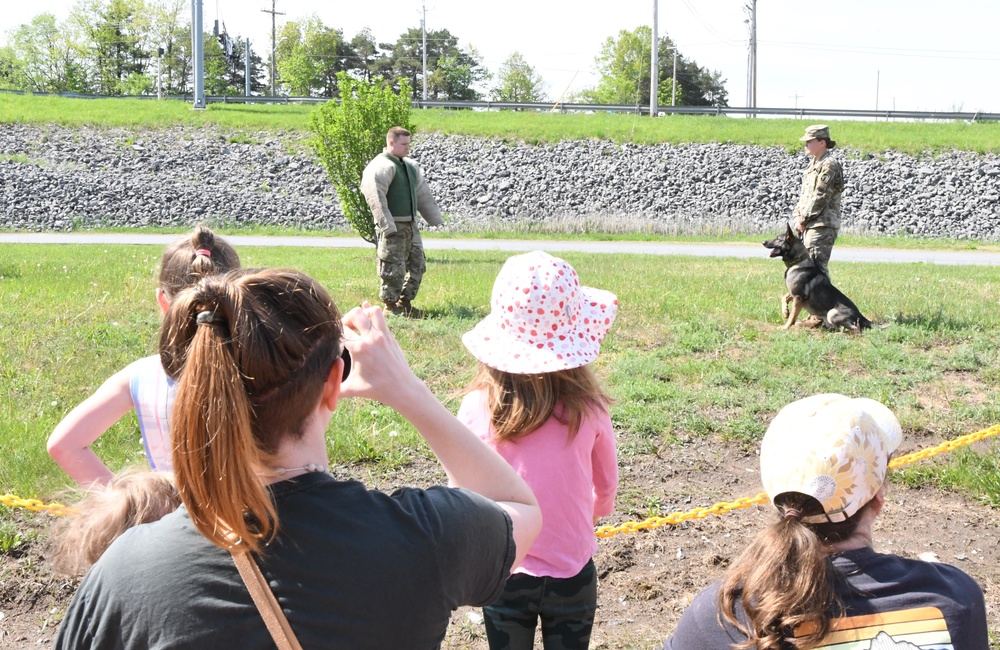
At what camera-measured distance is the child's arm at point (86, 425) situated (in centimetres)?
286

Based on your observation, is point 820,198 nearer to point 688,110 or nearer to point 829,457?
point 829,457

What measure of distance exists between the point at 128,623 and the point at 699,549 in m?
3.69

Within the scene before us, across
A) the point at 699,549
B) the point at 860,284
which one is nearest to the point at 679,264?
the point at 860,284

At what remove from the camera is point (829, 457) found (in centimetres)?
189

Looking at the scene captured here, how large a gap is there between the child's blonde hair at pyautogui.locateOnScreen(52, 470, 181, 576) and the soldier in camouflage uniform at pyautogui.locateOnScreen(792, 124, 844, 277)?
9.60 metres

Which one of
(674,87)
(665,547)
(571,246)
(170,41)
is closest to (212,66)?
(170,41)

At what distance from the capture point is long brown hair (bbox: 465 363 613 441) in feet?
8.99

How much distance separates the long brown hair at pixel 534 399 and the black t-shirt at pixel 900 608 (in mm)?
962

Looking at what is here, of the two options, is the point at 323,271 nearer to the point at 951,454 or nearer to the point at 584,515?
the point at 951,454

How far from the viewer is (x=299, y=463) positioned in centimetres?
160

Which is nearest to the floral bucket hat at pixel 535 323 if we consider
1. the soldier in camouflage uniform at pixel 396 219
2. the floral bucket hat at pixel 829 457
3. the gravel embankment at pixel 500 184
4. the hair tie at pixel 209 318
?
the floral bucket hat at pixel 829 457

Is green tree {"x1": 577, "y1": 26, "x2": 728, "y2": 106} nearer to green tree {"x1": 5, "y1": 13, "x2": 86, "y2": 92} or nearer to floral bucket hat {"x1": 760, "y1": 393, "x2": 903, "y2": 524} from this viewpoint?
green tree {"x1": 5, "y1": 13, "x2": 86, "y2": 92}

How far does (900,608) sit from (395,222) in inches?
352

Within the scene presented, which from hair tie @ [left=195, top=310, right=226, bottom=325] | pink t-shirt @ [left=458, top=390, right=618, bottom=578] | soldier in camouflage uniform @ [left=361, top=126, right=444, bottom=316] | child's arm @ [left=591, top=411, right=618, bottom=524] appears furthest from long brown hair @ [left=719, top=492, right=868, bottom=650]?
soldier in camouflage uniform @ [left=361, top=126, right=444, bottom=316]
